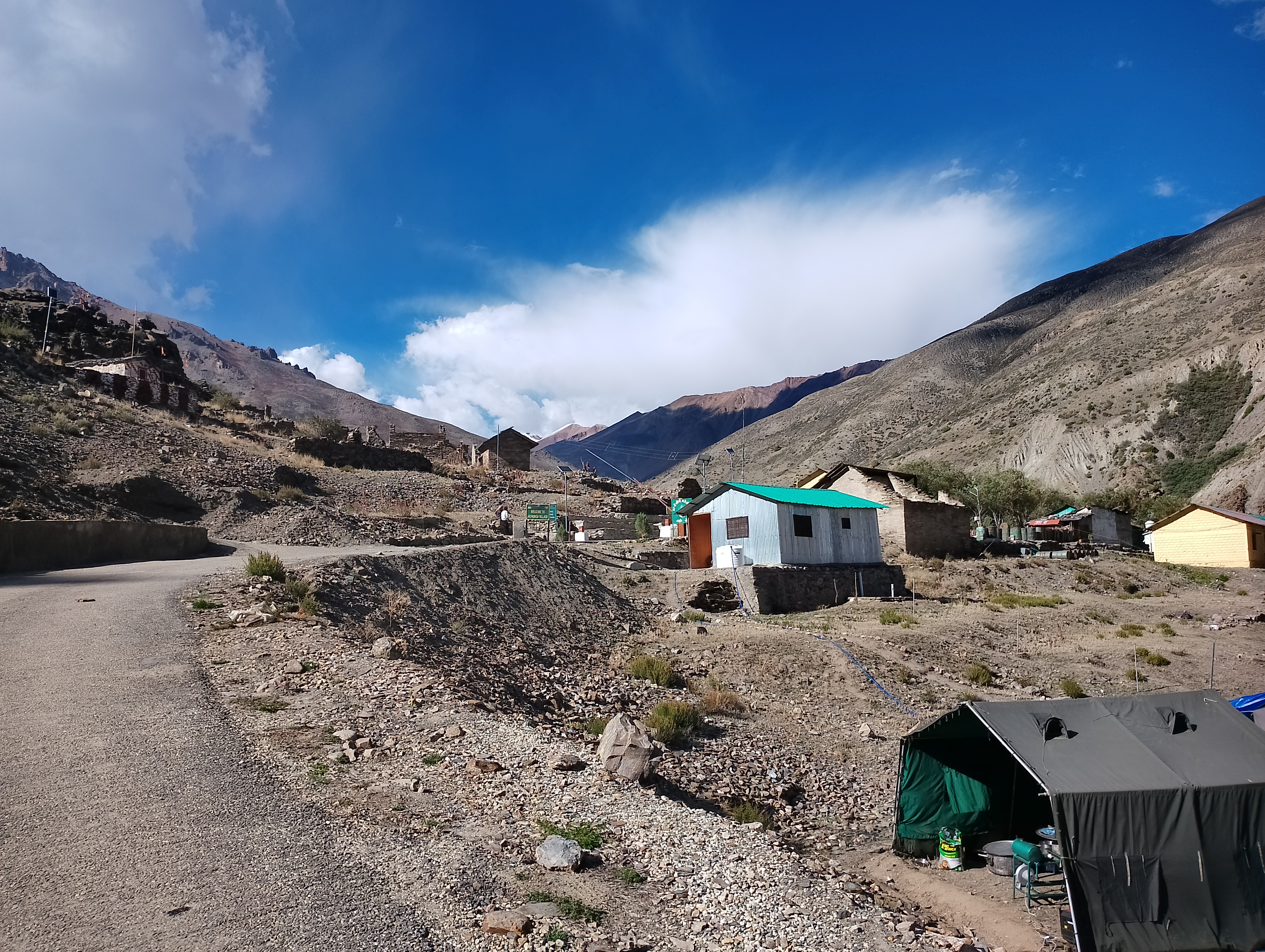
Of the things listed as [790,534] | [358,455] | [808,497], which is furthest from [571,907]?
[358,455]

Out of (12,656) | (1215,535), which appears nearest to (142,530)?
(12,656)

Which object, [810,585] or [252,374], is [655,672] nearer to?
[810,585]

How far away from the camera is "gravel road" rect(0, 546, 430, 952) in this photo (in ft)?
16.5

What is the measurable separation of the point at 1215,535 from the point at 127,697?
53.7m

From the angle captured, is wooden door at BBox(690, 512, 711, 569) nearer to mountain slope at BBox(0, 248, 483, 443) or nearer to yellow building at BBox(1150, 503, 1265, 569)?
yellow building at BBox(1150, 503, 1265, 569)

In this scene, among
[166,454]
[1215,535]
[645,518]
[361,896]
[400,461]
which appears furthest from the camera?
[400,461]

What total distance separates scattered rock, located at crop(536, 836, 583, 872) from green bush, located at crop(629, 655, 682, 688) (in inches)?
369

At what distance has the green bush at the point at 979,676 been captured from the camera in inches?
734

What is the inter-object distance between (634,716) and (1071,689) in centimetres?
1142

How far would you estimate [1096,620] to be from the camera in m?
27.0

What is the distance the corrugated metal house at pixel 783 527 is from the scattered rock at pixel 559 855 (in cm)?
2258

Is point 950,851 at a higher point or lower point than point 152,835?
lower

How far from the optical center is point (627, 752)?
9367mm

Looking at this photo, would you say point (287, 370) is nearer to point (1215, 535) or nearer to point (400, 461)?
point (400, 461)
